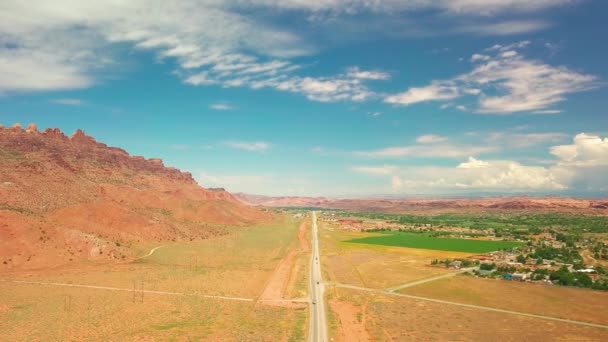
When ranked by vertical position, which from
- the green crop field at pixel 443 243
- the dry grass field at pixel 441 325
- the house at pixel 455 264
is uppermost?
the dry grass field at pixel 441 325

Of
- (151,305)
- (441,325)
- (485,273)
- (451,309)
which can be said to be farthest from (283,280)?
(485,273)

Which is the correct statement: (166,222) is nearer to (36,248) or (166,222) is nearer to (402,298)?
(36,248)

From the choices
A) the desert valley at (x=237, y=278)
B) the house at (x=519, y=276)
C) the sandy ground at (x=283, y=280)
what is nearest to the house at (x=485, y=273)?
the desert valley at (x=237, y=278)

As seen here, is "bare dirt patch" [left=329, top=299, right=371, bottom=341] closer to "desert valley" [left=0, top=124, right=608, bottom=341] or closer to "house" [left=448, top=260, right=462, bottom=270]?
"desert valley" [left=0, top=124, right=608, bottom=341]

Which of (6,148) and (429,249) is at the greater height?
(6,148)

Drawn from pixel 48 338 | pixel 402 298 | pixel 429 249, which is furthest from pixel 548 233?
pixel 48 338

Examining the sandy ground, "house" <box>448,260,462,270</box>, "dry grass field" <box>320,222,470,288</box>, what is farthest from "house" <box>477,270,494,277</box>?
the sandy ground

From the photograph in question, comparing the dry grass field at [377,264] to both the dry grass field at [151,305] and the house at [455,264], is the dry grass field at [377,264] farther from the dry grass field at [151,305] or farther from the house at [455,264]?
the dry grass field at [151,305]
